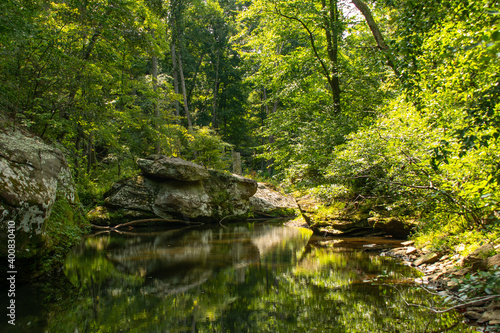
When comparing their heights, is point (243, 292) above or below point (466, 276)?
below

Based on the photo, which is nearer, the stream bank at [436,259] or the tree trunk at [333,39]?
the stream bank at [436,259]

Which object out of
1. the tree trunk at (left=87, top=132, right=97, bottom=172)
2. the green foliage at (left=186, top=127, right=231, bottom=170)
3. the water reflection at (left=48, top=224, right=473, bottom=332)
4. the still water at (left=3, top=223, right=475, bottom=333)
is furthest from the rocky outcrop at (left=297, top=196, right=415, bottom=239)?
the tree trunk at (left=87, top=132, right=97, bottom=172)

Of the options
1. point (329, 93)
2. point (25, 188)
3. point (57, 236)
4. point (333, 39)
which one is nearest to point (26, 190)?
point (25, 188)

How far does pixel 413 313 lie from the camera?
3.33m

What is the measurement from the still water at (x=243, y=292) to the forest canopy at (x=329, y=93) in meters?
1.47

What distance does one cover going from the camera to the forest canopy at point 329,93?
3758 millimetres

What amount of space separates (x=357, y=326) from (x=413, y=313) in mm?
722

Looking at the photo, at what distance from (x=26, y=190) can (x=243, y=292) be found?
329cm

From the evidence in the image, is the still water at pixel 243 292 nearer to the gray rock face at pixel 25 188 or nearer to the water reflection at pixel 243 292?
the water reflection at pixel 243 292

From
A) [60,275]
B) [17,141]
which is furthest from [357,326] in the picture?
[17,141]

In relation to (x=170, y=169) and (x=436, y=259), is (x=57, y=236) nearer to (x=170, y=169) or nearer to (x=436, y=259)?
(x=436, y=259)

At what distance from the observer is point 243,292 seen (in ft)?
14.0

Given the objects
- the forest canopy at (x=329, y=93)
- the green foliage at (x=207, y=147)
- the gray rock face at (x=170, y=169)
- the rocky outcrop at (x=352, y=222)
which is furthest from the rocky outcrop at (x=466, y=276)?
the green foliage at (x=207, y=147)

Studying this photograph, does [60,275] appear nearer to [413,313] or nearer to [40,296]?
[40,296]
